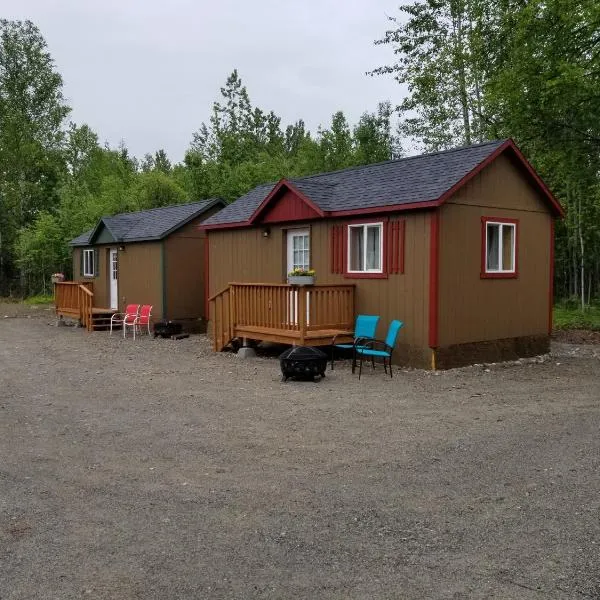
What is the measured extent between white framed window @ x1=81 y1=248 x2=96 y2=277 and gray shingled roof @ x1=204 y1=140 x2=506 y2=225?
833 cm

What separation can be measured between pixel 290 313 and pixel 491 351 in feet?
12.1

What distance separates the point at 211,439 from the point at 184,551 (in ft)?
8.49

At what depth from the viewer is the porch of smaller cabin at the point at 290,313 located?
1091cm

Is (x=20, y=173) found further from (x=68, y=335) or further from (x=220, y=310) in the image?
(x=220, y=310)

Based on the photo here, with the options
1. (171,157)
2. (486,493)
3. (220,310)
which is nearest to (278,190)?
(220,310)

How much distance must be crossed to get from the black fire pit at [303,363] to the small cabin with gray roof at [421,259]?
4.17ft

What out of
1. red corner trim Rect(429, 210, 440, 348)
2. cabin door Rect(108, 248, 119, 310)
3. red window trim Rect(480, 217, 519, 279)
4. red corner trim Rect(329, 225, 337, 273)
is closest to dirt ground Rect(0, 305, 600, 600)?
red corner trim Rect(429, 210, 440, 348)

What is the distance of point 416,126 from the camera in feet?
88.2

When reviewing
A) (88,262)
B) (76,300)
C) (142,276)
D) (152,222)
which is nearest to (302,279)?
(142,276)

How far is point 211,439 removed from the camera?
617 cm

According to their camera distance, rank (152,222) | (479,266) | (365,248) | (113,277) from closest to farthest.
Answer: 1. (479,266)
2. (365,248)
3. (152,222)
4. (113,277)

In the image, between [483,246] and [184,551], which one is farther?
Result: [483,246]

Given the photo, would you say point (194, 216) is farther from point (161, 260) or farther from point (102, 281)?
point (102, 281)

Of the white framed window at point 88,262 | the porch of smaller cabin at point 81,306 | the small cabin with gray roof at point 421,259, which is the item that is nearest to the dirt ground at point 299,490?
the small cabin with gray roof at point 421,259
